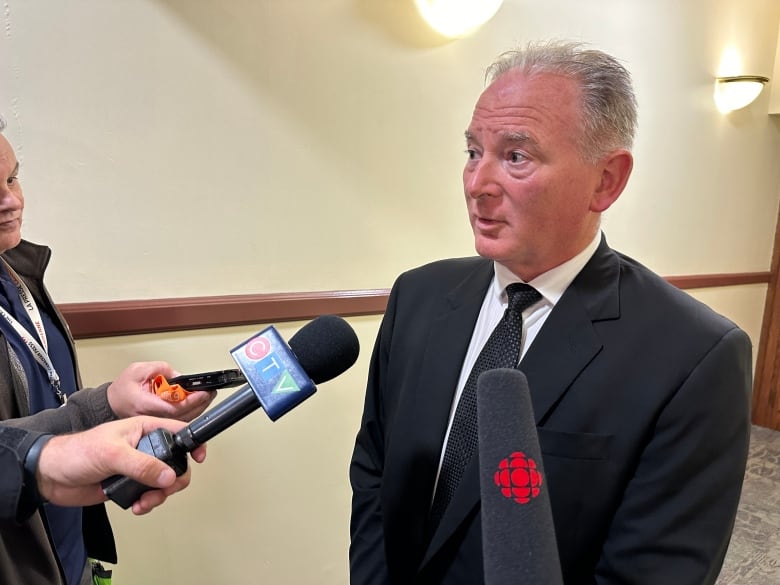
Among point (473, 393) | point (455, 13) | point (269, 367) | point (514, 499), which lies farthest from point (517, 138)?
point (455, 13)

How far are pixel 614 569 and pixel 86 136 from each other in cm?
150

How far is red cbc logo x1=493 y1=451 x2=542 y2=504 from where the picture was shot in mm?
367

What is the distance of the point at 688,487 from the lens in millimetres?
830

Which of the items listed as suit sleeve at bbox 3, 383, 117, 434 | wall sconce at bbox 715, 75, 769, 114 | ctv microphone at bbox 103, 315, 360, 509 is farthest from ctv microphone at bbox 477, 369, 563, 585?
wall sconce at bbox 715, 75, 769, 114

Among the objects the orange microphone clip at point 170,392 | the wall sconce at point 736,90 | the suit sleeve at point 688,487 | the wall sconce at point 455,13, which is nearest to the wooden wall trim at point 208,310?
the orange microphone clip at point 170,392

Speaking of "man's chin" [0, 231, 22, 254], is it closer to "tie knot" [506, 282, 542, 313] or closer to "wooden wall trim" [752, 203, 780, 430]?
"tie knot" [506, 282, 542, 313]

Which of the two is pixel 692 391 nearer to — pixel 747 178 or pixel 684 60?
pixel 684 60

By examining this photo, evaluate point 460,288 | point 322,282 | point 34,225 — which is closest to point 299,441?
point 322,282

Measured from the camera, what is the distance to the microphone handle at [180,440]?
2.00 ft

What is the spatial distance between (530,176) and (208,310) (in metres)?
1.00

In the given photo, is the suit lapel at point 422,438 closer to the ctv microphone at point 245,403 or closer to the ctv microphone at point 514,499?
the ctv microphone at point 245,403

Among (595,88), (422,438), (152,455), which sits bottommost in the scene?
(422,438)

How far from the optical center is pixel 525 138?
0.92m

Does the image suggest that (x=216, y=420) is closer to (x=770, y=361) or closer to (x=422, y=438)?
(x=422, y=438)
